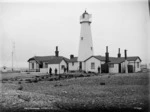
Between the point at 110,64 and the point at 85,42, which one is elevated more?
the point at 85,42

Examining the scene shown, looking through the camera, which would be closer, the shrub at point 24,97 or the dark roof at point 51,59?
the shrub at point 24,97

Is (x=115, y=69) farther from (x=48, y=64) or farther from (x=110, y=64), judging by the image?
(x=48, y=64)

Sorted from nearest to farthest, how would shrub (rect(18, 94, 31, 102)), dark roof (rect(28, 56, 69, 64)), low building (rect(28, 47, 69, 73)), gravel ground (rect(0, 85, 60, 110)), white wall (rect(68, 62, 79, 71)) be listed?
gravel ground (rect(0, 85, 60, 110))
shrub (rect(18, 94, 31, 102))
low building (rect(28, 47, 69, 73))
dark roof (rect(28, 56, 69, 64))
white wall (rect(68, 62, 79, 71))

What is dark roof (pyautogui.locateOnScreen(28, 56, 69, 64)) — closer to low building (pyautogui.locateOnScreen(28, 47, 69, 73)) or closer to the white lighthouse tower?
low building (pyautogui.locateOnScreen(28, 47, 69, 73))

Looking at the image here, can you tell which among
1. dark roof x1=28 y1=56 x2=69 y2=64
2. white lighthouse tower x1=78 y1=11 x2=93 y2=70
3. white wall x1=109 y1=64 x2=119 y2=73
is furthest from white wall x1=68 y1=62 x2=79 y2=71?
white wall x1=109 y1=64 x2=119 y2=73

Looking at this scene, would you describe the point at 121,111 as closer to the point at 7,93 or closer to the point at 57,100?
the point at 57,100

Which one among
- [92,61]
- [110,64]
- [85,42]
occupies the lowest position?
[110,64]

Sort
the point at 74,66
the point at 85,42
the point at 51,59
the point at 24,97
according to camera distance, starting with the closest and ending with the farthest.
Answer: the point at 24,97 → the point at 85,42 → the point at 51,59 → the point at 74,66

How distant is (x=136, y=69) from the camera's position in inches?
730

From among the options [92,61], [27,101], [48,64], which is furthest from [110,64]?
[27,101]

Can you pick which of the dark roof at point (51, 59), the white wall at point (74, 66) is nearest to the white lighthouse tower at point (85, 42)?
the white wall at point (74, 66)

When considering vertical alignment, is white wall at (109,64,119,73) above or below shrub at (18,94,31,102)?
above

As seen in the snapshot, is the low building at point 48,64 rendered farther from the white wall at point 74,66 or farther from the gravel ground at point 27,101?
the gravel ground at point 27,101

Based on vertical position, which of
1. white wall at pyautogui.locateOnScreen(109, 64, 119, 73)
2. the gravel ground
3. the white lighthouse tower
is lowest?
the gravel ground
